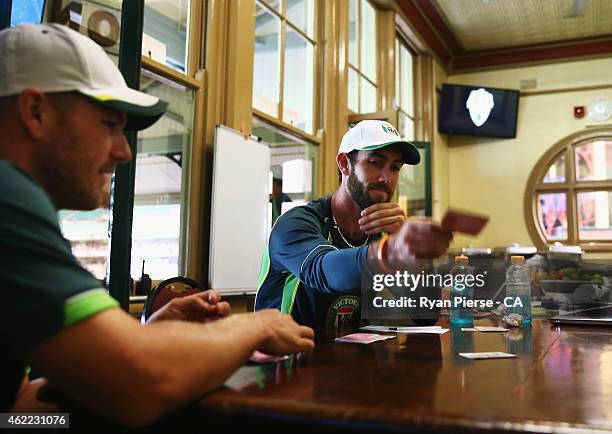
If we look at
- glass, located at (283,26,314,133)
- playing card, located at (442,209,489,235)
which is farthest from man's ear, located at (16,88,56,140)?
glass, located at (283,26,314,133)

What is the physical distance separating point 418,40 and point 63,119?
20.8ft

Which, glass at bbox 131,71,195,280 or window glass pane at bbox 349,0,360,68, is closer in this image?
glass at bbox 131,71,195,280

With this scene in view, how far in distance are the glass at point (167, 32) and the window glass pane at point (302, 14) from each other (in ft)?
4.13

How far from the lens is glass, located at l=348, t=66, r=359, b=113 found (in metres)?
5.14

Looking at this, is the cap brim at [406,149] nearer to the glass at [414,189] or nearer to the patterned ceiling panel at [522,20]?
the glass at [414,189]

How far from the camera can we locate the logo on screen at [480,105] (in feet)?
24.4

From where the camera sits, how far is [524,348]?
1338mm

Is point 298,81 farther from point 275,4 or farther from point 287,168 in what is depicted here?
point 287,168

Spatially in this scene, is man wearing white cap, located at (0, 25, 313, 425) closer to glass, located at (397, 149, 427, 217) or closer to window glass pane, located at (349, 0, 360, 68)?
window glass pane, located at (349, 0, 360, 68)

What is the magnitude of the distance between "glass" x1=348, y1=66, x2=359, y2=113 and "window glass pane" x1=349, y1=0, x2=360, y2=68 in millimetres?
103

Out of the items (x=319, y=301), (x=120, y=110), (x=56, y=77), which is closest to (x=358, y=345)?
(x=319, y=301)

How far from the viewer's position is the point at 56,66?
2.82 feet

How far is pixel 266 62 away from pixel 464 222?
3054 millimetres

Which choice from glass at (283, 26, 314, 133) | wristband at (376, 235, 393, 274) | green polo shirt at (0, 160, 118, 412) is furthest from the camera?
glass at (283, 26, 314, 133)
